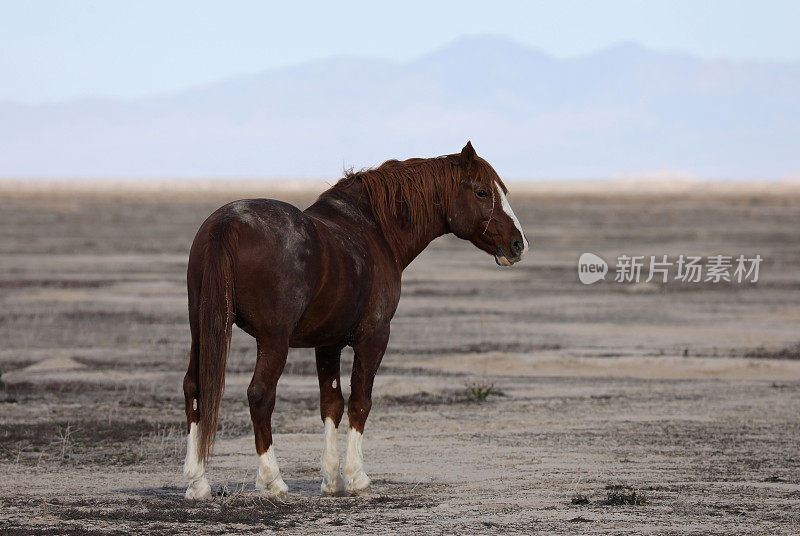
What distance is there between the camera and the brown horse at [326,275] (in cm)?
713

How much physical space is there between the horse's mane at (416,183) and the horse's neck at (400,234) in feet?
0.12

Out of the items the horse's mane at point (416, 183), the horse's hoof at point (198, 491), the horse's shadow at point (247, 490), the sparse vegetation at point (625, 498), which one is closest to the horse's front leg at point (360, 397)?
the horse's shadow at point (247, 490)

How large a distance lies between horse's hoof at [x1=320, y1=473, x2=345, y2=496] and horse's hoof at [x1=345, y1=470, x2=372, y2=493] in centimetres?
4

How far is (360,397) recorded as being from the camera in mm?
7918

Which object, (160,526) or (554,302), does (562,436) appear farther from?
(554,302)

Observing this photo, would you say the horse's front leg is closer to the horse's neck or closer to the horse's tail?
the horse's neck

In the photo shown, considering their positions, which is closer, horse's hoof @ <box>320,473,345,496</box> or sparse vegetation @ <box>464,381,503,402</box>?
horse's hoof @ <box>320,473,345,496</box>

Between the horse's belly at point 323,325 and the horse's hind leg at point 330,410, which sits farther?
the horse's hind leg at point 330,410

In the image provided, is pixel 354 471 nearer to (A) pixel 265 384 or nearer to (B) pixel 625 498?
(A) pixel 265 384

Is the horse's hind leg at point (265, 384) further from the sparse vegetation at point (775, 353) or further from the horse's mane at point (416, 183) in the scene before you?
the sparse vegetation at point (775, 353)

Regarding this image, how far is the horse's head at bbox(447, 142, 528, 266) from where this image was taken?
8289 mm

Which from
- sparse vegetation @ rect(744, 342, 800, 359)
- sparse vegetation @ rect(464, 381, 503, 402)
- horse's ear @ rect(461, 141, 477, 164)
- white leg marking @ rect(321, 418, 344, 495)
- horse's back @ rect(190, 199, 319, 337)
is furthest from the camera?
sparse vegetation @ rect(744, 342, 800, 359)

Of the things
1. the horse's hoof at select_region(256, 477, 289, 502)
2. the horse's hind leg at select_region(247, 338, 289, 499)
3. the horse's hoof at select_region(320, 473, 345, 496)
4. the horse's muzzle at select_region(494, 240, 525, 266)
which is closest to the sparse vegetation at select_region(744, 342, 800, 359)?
the horse's muzzle at select_region(494, 240, 525, 266)

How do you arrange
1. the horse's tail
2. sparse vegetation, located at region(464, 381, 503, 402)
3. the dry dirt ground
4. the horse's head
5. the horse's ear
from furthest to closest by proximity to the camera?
1. sparse vegetation, located at region(464, 381, 503, 402)
2. the horse's head
3. the horse's ear
4. the dry dirt ground
5. the horse's tail
